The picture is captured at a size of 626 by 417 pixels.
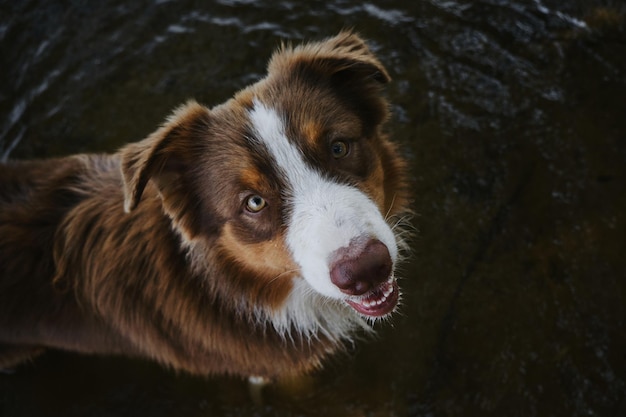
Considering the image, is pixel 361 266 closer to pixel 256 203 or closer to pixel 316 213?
pixel 316 213

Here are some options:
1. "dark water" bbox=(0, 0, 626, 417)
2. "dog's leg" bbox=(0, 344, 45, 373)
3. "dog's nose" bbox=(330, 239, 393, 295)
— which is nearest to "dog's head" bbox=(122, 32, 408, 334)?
"dog's nose" bbox=(330, 239, 393, 295)

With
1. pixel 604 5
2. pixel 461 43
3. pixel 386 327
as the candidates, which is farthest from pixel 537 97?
pixel 386 327

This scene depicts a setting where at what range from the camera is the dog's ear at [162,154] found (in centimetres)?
227

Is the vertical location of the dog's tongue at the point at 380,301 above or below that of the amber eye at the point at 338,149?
below

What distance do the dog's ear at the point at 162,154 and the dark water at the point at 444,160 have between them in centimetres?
172

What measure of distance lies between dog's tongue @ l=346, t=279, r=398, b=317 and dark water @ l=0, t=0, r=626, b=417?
1.26 m

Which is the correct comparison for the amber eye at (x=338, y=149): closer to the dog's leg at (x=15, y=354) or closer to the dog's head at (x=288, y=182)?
the dog's head at (x=288, y=182)

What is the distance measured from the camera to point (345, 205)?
2238mm

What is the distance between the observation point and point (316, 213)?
2.25 m

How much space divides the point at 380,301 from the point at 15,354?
2.26 meters

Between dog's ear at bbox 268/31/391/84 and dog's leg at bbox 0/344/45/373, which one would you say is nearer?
dog's ear at bbox 268/31/391/84

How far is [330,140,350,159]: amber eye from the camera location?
8.01ft

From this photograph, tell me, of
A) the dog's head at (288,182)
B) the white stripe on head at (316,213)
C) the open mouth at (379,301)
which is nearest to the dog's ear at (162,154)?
the dog's head at (288,182)

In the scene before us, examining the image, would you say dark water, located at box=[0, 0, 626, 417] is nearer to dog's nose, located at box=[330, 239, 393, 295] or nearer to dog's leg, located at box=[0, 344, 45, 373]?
dog's leg, located at box=[0, 344, 45, 373]
